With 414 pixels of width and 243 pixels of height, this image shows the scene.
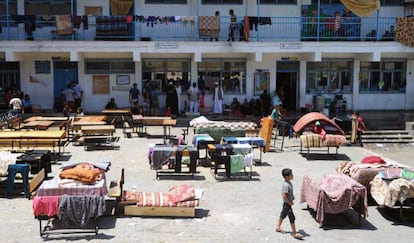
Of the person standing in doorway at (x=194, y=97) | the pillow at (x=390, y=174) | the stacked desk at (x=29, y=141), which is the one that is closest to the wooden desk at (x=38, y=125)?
the stacked desk at (x=29, y=141)

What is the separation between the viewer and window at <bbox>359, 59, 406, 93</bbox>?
26953mm

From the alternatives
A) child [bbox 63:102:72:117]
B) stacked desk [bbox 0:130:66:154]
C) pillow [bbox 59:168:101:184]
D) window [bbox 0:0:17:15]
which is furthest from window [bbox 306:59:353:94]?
pillow [bbox 59:168:101:184]

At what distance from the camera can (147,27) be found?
25.3 metres

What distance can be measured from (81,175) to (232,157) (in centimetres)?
451

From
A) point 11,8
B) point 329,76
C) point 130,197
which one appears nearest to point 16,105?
point 11,8

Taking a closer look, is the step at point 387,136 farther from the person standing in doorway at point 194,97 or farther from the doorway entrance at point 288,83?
the person standing in doorway at point 194,97

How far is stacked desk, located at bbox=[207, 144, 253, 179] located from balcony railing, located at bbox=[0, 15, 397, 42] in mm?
11011

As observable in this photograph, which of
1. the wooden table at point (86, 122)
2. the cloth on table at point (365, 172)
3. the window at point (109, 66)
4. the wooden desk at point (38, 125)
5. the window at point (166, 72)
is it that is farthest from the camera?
the window at point (166, 72)

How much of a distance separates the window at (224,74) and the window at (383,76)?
241 inches

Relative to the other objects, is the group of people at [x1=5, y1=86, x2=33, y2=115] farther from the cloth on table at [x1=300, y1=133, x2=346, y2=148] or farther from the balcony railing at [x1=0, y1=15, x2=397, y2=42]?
the cloth on table at [x1=300, y1=133, x2=346, y2=148]

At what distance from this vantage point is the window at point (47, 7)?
25094 millimetres

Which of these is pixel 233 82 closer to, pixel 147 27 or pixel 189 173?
pixel 147 27

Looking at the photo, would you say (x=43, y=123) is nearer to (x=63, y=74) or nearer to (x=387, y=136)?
(x=63, y=74)

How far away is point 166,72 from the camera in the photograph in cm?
2589
